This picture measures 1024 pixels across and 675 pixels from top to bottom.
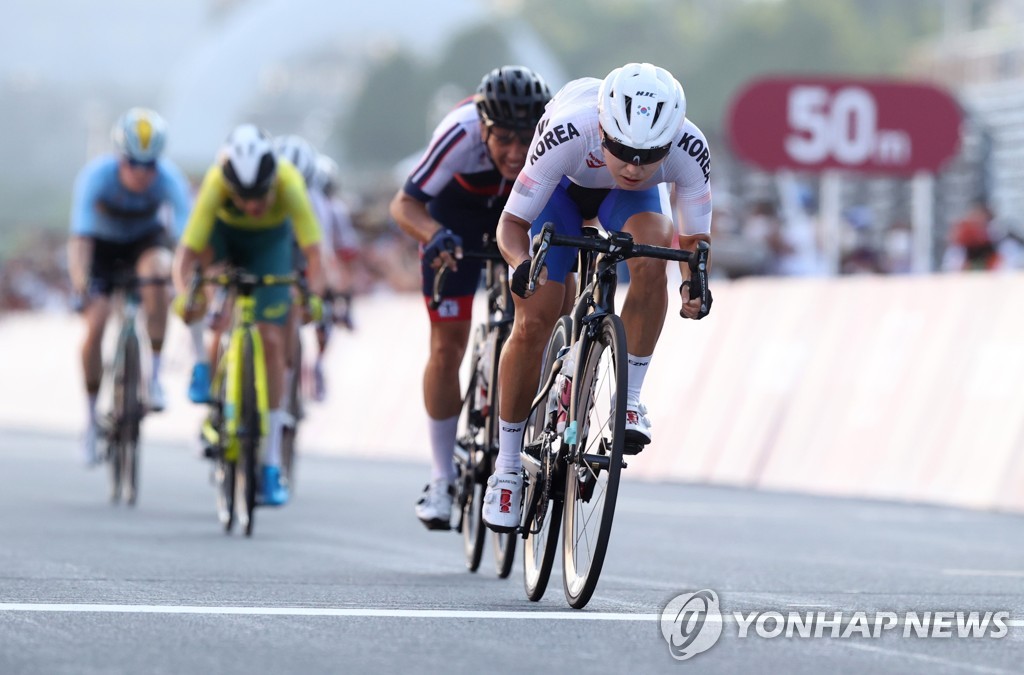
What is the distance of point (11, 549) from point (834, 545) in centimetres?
386

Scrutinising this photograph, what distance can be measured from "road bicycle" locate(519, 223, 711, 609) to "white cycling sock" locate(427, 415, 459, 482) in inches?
63.0

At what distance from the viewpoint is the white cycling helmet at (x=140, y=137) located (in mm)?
13492

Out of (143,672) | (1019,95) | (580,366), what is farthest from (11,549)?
(1019,95)

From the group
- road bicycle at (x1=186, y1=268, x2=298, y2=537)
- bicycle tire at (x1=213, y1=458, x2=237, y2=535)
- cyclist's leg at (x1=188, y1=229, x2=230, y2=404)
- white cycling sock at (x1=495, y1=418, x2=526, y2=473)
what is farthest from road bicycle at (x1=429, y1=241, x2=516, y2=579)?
cyclist's leg at (x1=188, y1=229, x2=230, y2=404)

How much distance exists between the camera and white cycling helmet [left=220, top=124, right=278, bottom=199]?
11.0 metres

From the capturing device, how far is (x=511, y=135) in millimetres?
8703

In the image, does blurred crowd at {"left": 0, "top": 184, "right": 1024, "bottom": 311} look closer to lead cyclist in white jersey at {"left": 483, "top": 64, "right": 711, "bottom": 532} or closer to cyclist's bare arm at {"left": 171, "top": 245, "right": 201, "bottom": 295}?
cyclist's bare arm at {"left": 171, "top": 245, "right": 201, "bottom": 295}

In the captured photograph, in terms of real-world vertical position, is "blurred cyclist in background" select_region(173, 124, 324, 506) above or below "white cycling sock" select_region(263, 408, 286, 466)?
above

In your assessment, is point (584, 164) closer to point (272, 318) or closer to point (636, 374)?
point (636, 374)

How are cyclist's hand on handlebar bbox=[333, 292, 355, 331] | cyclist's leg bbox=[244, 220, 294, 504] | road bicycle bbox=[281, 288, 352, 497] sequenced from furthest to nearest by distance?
cyclist's hand on handlebar bbox=[333, 292, 355, 331] → road bicycle bbox=[281, 288, 352, 497] → cyclist's leg bbox=[244, 220, 294, 504]

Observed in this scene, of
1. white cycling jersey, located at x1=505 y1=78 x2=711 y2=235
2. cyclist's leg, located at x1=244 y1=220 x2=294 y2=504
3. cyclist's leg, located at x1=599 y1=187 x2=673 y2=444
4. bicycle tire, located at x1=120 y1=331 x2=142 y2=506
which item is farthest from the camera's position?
bicycle tire, located at x1=120 y1=331 x2=142 y2=506

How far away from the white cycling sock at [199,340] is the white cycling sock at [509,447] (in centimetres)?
489

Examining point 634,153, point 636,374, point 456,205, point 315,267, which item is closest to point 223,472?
point 315,267

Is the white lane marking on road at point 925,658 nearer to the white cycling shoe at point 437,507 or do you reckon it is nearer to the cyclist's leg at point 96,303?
the white cycling shoe at point 437,507
